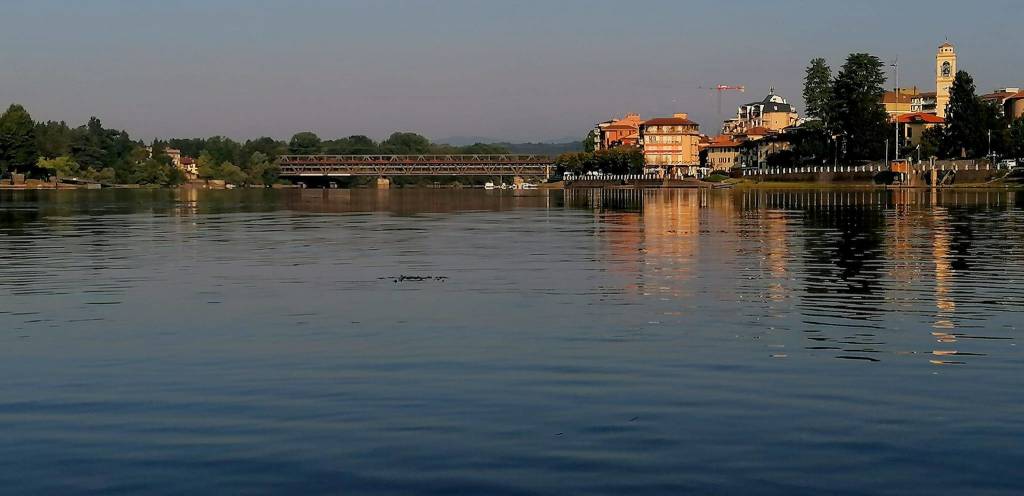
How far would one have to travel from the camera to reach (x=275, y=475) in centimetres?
1084

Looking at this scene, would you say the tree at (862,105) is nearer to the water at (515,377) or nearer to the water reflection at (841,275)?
the water reflection at (841,275)

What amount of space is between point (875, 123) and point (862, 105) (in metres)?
3.61

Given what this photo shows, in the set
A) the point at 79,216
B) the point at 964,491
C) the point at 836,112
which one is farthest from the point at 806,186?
the point at 964,491

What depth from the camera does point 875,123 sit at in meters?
166

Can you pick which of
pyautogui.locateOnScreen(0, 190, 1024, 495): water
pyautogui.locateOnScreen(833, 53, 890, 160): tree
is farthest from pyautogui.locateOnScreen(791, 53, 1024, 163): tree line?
pyautogui.locateOnScreen(0, 190, 1024, 495): water

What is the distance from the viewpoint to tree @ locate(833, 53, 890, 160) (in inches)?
6511

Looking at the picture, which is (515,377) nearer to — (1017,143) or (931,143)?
(1017,143)

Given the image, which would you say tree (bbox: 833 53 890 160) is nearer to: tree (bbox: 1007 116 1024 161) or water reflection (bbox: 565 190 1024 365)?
tree (bbox: 1007 116 1024 161)

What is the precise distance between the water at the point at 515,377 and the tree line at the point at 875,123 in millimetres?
137565

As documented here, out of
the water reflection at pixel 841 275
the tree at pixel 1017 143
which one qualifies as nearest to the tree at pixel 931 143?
the tree at pixel 1017 143

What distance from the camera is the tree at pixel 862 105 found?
16538 cm

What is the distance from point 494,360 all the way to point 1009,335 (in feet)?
27.1

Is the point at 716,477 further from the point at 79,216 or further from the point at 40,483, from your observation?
the point at 79,216

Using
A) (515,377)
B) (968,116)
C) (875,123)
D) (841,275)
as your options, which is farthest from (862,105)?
(515,377)
